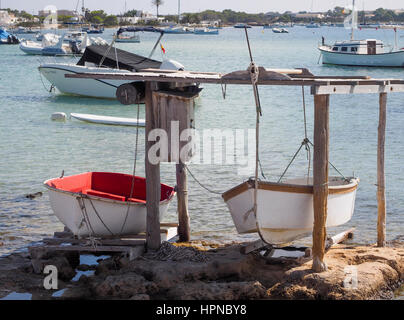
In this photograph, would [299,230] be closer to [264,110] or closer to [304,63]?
[264,110]

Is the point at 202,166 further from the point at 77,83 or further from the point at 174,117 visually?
the point at 77,83

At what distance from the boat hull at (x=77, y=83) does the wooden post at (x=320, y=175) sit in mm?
22864

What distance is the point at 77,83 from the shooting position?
1303 inches

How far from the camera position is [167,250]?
10195mm

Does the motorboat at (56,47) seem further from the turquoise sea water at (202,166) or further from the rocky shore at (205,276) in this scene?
the rocky shore at (205,276)

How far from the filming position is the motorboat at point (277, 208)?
9.58m

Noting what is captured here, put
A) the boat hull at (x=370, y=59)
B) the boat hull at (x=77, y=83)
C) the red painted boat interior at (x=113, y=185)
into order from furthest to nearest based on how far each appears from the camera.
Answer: the boat hull at (x=370, y=59)
the boat hull at (x=77, y=83)
the red painted boat interior at (x=113, y=185)

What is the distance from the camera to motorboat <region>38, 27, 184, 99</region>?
30.8m

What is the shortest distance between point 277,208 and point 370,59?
1791 inches

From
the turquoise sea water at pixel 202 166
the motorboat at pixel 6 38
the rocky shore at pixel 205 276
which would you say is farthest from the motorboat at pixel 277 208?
the motorboat at pixel 6 38

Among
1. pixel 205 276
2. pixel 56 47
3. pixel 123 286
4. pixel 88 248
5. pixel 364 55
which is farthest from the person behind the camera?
pixel 56 47

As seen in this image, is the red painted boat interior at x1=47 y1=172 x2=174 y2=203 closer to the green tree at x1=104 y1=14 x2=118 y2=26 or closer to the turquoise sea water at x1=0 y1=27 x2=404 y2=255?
the turquoise sea water at x1=0 y1=27 x2=404 y2=255

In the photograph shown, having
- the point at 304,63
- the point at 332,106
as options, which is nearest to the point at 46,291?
the point at 332,106

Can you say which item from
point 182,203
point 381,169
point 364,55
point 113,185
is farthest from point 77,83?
point 364,55
